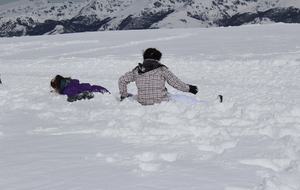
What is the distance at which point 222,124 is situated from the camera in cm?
496

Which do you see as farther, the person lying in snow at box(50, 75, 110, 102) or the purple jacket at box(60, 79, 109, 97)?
the purple jacket at box(60, 79, 109, 97)

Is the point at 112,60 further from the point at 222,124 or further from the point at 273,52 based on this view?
the point at 222,124

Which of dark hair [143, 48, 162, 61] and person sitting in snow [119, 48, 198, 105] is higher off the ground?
dark hair [143, 48, 162, 61]

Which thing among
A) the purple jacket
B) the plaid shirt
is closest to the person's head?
the purple jacket

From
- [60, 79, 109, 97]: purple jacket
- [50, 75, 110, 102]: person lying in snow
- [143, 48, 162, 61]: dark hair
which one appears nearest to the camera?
[143, 48, 162, 61]: dark hair

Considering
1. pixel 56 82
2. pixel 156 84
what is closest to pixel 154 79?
pixel 156 84

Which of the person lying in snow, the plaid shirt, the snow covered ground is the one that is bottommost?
the snow covered ground

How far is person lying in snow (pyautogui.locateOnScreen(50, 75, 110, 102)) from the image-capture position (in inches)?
289

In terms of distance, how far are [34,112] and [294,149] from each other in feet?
14.6

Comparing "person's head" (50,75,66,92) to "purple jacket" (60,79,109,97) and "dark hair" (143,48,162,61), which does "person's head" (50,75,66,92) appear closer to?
"purple jacket" (60,79,109,97)

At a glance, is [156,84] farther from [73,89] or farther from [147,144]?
[73,89]

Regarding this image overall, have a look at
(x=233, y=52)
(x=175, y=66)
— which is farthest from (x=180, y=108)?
(x=233, y=52)

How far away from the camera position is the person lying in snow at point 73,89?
24.0 feet

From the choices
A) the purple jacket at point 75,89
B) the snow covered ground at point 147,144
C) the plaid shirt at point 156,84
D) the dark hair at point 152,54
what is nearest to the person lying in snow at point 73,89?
the purple jacket at point 75,89
